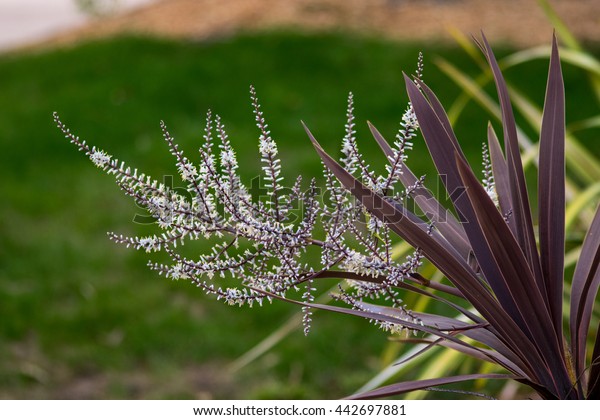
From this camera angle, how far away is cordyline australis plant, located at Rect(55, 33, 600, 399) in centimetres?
113

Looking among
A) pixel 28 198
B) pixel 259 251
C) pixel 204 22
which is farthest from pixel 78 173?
pixel 259 251

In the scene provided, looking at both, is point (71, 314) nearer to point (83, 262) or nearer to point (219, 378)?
point (83, 262)

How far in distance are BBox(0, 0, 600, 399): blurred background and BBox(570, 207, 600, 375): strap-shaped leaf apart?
1085 mm

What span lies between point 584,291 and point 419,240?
1.20 feet

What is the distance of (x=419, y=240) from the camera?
110cm

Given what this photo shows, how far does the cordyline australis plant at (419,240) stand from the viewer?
44.5 inches

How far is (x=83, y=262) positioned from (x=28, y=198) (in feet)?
4.17

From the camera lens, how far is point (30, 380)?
12.1ft

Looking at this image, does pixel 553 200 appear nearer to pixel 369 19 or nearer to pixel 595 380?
pixel 595 380

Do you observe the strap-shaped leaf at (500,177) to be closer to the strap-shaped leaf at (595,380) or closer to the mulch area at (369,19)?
the strap-shaped leaf at (595,380)

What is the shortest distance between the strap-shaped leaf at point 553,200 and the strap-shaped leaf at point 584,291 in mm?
39
